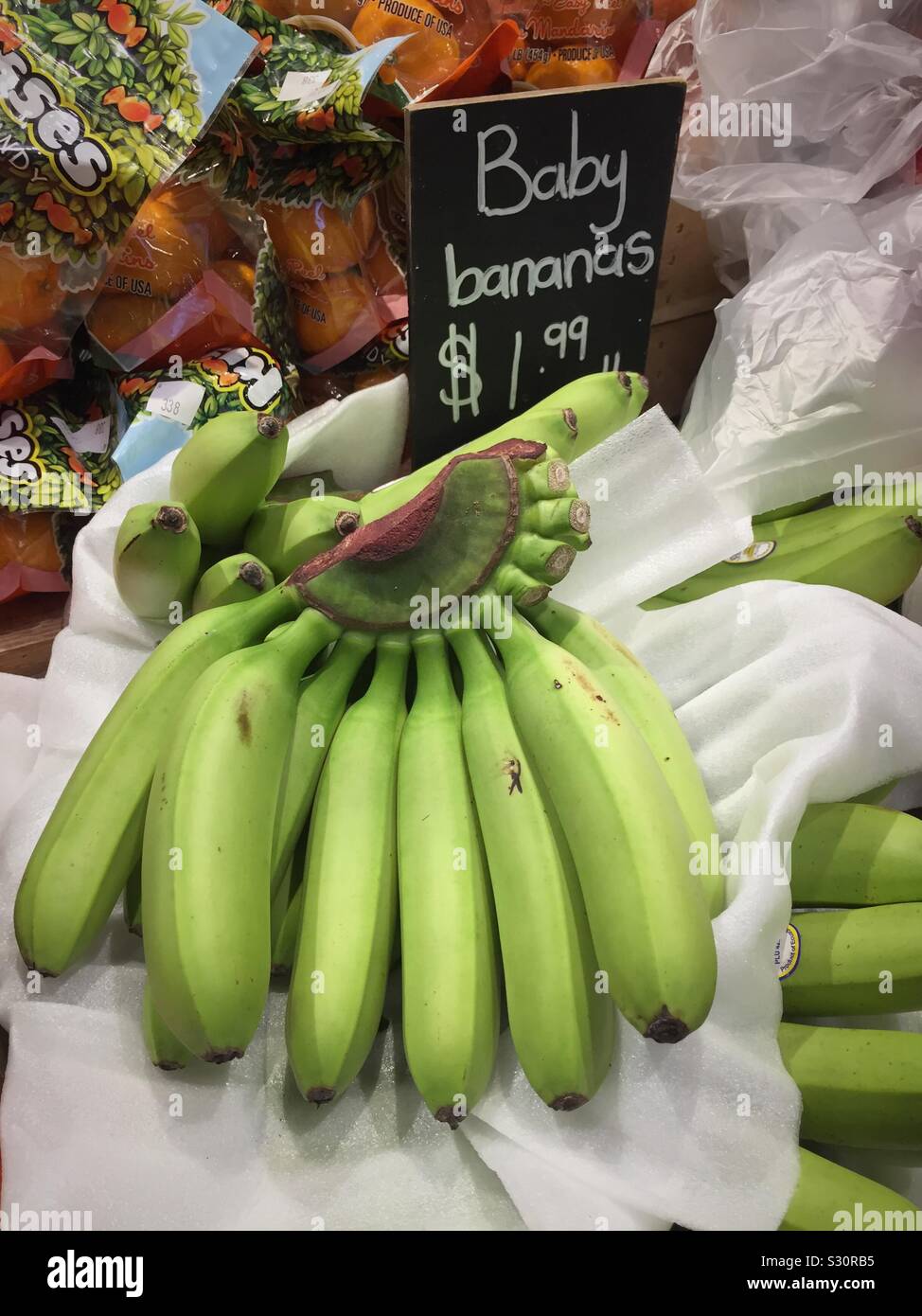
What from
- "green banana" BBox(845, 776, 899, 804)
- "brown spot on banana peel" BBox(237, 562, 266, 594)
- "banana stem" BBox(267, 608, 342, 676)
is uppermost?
"brown spot on banana peel" BBox(237, 562, 266, 594)

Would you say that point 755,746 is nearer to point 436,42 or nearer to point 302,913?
point 302,913

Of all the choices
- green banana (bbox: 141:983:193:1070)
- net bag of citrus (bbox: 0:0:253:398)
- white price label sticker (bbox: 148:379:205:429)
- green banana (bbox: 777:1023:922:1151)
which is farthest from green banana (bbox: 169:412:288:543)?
green banana (bbox: 777:1023:922:1151)

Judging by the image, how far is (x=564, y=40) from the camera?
1254 millimetres

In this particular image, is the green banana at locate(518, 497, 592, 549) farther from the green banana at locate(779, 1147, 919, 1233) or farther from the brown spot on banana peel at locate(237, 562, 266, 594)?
the green banana at locate(779, 1147, 919, 1233)

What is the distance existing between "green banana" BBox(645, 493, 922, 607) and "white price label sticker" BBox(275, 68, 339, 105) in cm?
67

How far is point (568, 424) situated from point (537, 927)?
0.45m

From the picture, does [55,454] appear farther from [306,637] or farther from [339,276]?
[306,637]

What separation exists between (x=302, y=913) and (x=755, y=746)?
425 mm

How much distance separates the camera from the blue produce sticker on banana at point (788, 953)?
2.51 feet

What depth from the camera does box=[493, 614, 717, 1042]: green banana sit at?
58cm

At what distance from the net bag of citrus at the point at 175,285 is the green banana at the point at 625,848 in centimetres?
70

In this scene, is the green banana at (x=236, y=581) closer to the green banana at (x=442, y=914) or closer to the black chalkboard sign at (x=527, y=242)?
the green banana at (x=442, y=914)

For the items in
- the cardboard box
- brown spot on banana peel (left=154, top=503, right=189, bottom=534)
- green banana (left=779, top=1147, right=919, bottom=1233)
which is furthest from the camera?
the cardboard box

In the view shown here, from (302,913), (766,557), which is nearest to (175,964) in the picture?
(302,913)
